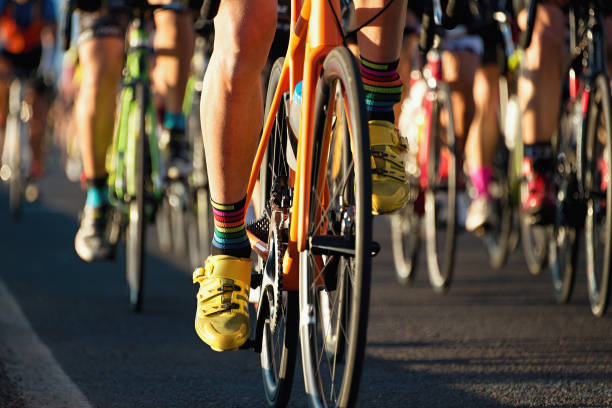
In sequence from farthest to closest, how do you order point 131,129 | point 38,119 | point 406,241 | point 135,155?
point 38,119
point 406,241
point 131,129
point 135,155

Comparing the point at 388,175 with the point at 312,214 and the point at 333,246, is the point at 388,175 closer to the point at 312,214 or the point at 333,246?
the point at 312,214

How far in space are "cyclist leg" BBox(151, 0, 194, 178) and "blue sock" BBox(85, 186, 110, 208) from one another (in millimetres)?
572

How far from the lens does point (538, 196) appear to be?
190 inches

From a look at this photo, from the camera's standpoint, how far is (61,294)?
5.12m

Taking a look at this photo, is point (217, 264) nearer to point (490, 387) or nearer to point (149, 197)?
point (490, 387)

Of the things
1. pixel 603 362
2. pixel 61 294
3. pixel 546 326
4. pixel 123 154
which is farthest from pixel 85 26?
pixel 603 362

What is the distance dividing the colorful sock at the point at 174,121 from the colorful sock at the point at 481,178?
1680mm

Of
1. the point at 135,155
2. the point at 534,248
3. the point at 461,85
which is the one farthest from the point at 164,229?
the point at 534,248

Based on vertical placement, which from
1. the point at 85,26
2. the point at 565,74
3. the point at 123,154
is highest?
the point at 85,26

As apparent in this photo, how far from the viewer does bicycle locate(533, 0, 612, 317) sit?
4312 millimetres

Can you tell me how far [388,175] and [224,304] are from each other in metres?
0.60

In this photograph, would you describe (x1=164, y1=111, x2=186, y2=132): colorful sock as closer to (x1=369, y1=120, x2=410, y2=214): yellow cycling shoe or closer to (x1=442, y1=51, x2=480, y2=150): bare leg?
(x1=442, y1=51, x2=480, y2=150): bare leg

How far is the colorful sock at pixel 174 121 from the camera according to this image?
5816 mm

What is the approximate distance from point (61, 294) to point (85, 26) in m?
1.38
